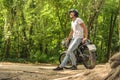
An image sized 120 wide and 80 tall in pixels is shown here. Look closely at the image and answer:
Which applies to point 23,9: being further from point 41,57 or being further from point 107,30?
point 107,30

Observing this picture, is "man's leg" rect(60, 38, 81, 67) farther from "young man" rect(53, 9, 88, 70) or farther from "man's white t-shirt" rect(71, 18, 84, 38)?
"man's white t-shirt" rect(71, 18, 84, 38)

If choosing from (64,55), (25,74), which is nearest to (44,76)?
(25,74)

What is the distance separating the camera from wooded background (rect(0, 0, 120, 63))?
88.4 ft

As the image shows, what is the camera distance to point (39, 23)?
Answer: 1196 inches

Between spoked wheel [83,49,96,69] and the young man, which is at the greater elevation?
the young man

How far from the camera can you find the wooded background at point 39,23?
88.4ft

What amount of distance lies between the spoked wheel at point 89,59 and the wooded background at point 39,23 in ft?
43.3

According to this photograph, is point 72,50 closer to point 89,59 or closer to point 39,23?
point 89,59

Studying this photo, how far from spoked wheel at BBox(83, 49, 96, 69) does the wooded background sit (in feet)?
43.3

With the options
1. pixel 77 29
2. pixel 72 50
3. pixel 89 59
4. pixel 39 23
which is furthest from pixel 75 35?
pixel 39 23

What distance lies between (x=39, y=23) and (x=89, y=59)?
18.4m

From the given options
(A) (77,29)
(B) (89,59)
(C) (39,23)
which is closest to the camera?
(A) (77,29)

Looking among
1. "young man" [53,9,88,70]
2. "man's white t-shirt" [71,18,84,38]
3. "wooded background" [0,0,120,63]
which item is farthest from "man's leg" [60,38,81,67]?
"wooded background" [0,0,120,63]

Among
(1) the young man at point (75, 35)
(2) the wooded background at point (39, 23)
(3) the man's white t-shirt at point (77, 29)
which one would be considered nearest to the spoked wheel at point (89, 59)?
(1) the young man at point (75, 35)
